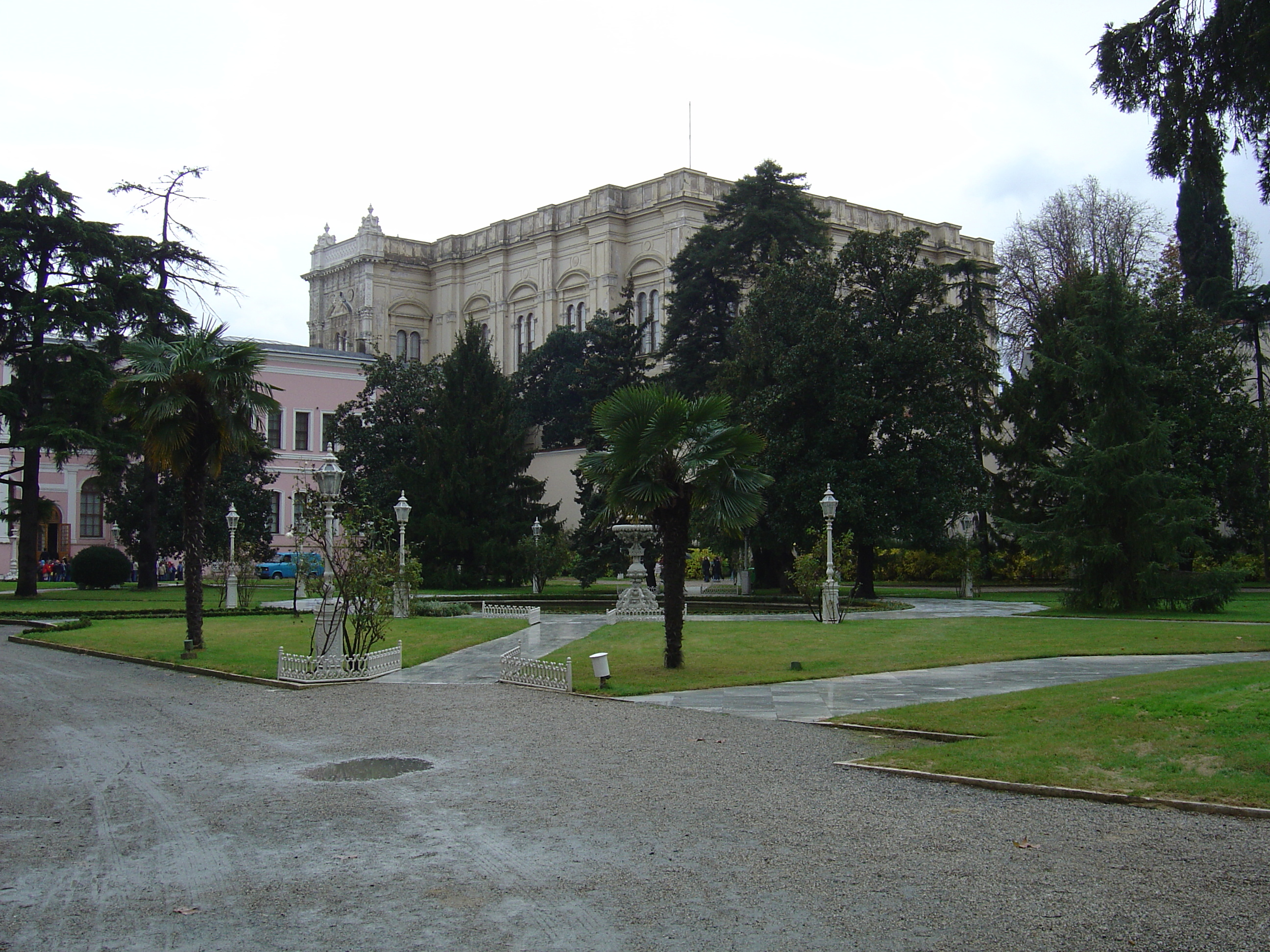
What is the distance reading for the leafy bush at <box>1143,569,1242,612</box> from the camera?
2556 centimetres

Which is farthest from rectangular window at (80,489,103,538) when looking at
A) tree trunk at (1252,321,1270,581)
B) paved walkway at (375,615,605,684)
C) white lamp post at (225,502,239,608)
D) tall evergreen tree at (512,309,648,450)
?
tree trunk at (1252,321,1270,581)

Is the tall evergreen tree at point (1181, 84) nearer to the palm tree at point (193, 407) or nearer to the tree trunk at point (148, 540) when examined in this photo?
the palm tree at point (193, 407)

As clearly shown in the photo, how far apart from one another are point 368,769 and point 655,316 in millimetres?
56215

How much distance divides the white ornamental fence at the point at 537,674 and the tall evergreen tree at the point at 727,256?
2955cm

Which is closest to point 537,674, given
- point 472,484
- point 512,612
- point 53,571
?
point 512,612

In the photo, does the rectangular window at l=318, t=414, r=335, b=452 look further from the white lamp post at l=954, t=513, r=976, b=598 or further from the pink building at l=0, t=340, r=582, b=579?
the white lamp post at l=954, t=513, r=976, b=598

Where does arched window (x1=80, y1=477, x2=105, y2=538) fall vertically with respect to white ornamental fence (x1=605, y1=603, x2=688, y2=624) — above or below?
above

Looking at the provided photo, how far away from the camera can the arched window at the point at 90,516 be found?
54562mm

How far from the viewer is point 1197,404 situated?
33.9 metres

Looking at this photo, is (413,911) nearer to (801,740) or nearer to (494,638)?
(801,740)

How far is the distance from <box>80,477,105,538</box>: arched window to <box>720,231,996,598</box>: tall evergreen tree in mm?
35961

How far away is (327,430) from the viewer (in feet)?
170

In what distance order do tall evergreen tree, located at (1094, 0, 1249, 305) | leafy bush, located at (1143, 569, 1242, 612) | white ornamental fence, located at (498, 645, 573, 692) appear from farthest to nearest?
leafy bush, located at (1143, 569, 1242, 612) → white ornamental fence, located at (498, 645, 573, 692) → tall evergreen tree, located at (1094, 0, 1249, 305)

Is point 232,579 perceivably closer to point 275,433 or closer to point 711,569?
point 711,569
